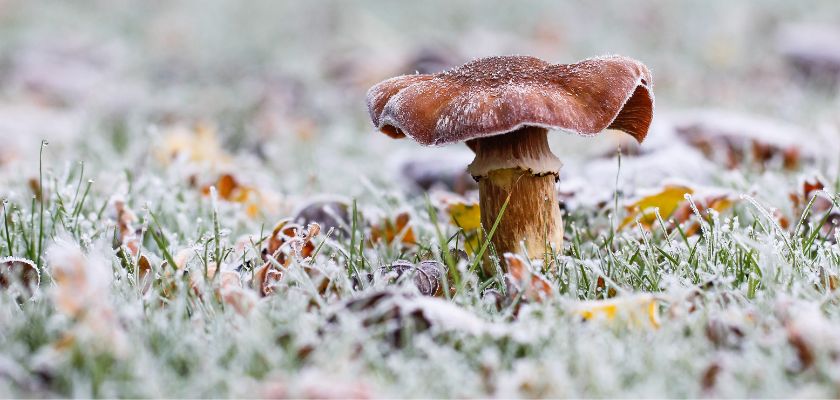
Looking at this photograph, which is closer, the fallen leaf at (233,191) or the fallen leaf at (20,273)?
the fallen leaf at (20,273)

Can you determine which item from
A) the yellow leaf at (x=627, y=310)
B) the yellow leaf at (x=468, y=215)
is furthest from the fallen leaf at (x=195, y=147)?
the yellow leaf at (x=627, y=310)

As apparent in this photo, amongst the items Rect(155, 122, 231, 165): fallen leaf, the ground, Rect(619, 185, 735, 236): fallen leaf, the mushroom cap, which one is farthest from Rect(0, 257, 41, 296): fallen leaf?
Rect(155, 122, 231, 165): fallen leaf

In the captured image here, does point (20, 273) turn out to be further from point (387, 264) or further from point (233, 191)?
point (233, 191)

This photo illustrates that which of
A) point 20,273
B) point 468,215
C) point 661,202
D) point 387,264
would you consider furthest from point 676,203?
point 20,273

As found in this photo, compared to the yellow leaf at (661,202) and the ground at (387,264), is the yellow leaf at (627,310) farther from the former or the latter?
the yellow leaf at (661,202)

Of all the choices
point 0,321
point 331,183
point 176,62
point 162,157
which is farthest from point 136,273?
point 176,62

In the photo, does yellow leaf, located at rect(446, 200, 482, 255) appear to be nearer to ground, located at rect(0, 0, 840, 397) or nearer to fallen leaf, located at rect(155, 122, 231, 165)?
ground, located at rect(0, 0, 840, 397)
